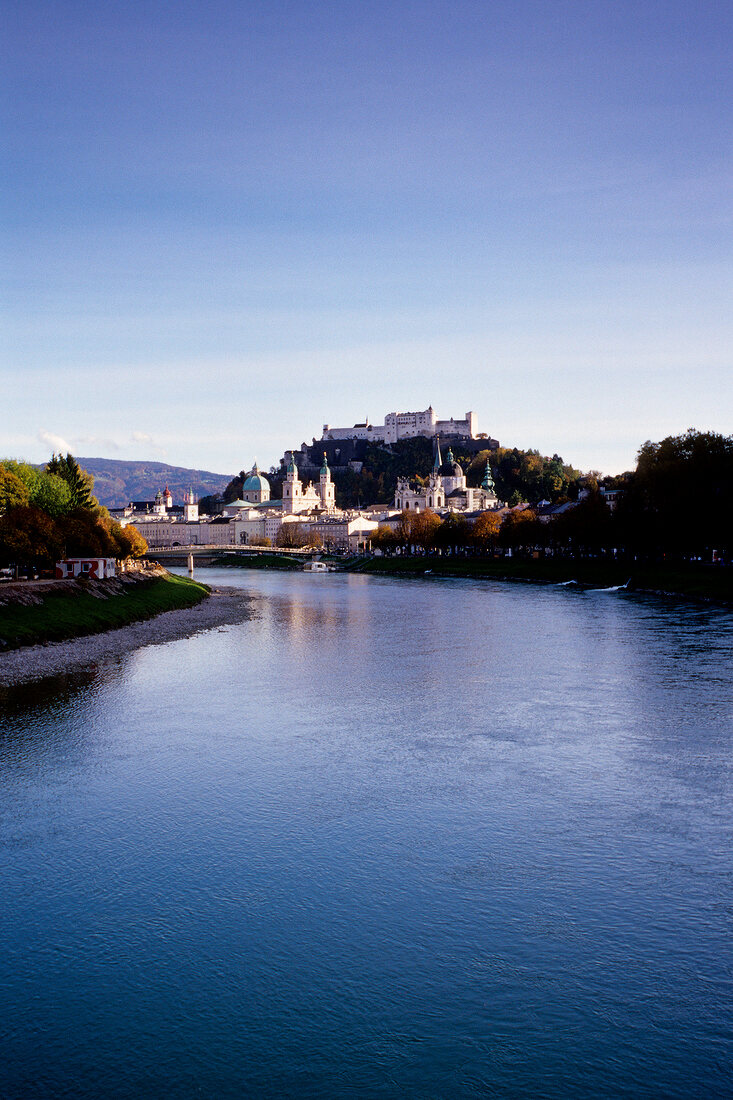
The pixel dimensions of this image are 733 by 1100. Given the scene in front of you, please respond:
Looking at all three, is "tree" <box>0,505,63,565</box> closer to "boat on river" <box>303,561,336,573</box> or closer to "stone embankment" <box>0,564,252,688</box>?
"stone embankment" <box>0,564,252,688</box>

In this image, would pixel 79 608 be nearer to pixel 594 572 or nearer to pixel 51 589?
pixel 51 589

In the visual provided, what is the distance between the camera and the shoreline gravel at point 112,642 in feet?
113

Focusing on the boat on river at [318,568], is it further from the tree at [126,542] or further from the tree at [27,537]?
the tree at [27,537]

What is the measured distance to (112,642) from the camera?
146 ft

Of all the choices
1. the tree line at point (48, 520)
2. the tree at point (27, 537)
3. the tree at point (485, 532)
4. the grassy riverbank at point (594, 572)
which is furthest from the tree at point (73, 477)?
the tree at point (485, 532)

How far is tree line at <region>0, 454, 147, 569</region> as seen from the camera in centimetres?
5262

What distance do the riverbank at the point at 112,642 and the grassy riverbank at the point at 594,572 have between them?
99.5 ft

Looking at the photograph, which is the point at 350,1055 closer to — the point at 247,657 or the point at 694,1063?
the point at 694,1063

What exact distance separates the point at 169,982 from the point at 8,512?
160 feet

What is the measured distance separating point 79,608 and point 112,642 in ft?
23.2

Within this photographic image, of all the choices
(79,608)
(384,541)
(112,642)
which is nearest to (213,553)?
(384,541)

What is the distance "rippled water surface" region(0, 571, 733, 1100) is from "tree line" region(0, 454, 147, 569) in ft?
81.9

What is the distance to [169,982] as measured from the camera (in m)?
11.8

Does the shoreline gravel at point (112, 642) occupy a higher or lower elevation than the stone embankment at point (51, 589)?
lower
